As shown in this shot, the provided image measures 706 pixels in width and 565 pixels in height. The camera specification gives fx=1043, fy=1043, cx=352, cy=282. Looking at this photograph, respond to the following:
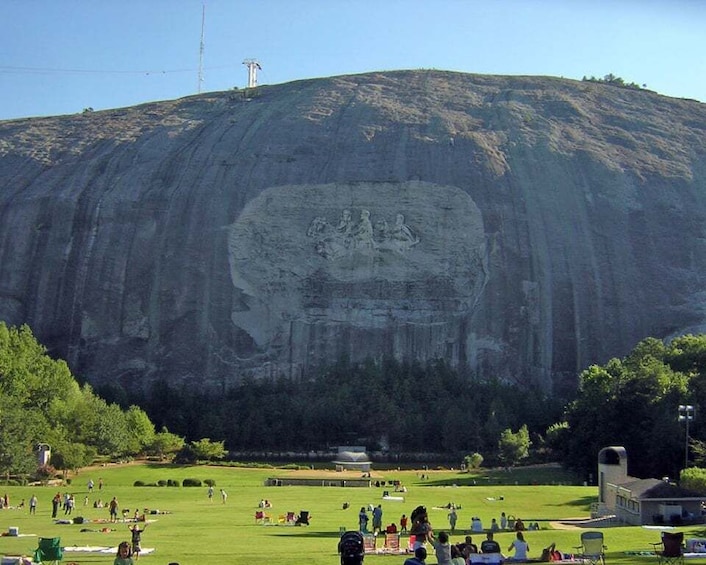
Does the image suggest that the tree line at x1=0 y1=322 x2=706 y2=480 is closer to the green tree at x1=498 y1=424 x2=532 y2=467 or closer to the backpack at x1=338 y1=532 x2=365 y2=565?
the green tree at x1=498 y1=424 x2=532 y2=467

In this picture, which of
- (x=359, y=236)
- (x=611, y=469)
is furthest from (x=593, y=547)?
(x=359, y=236)

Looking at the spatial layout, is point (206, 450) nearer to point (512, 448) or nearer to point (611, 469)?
point (512, 448)

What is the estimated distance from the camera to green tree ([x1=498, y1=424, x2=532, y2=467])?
59750mm

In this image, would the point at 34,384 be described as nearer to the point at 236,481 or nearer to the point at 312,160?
the point at 236,481

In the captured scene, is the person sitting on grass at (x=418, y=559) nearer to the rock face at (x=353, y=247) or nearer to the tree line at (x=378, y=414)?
the tree line at (x=378, y=414)

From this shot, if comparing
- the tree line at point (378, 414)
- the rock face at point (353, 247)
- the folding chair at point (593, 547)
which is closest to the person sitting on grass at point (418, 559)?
the folding chair at point (593, 547)

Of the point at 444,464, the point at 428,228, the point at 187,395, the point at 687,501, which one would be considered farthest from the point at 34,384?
the point at 687,501

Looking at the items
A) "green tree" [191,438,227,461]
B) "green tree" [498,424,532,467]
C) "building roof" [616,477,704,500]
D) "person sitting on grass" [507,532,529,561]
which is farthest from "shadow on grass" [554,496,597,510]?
"green tree" [191,438,227,461]

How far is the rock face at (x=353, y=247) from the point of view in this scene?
8056 cm

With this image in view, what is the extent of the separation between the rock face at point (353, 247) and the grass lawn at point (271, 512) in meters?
24.0

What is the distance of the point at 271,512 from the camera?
33594 millimetres

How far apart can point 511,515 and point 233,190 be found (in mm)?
57398

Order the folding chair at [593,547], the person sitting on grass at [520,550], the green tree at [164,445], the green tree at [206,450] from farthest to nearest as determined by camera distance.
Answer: the green tree at [164,445] < the green tree at [206,450] < the person sitting on grass at [520,550] < the folding chair at [593,547]

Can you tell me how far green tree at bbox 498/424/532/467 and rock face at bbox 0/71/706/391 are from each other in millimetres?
17796
